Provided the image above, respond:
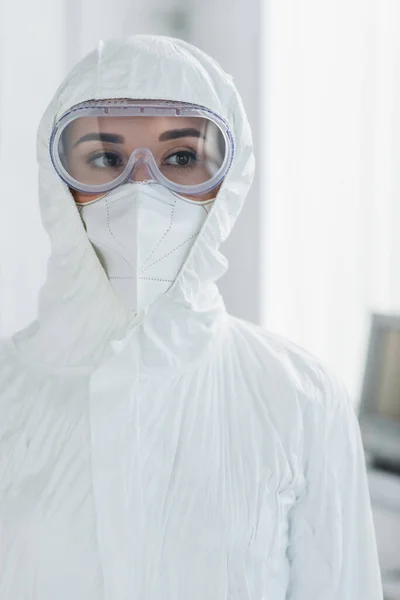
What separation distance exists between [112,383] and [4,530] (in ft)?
0.72

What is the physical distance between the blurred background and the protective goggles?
1.08m

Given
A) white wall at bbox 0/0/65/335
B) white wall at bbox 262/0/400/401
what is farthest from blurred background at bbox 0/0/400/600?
white wall at bbox 0/0/65/335

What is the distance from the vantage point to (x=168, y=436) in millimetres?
818

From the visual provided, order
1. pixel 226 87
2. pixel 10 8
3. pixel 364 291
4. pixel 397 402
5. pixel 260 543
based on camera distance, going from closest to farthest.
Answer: pixel 260 543 → pixel 226 87 → pixel 10 8 → pixel 397 402 → pixel 364 291

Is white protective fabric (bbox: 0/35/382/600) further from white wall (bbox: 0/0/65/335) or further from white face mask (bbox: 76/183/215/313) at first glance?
white wall (bbox: 0/0/65/335)

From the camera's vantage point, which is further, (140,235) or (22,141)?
(22,141)

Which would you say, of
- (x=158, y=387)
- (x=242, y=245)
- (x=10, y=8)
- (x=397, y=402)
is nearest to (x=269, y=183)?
(x=242, y=245)

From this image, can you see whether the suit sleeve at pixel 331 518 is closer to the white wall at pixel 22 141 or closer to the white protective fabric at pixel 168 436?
the white protective fabric at pixel 168 436

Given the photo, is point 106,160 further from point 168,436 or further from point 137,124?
point 168,436

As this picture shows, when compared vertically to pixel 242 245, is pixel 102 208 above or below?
above

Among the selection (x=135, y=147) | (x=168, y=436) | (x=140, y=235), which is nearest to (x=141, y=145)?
(x=135, y=147)

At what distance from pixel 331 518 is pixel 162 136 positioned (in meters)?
0.54

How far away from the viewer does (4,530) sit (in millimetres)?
787

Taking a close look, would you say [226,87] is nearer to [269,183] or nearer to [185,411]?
[185,411]
